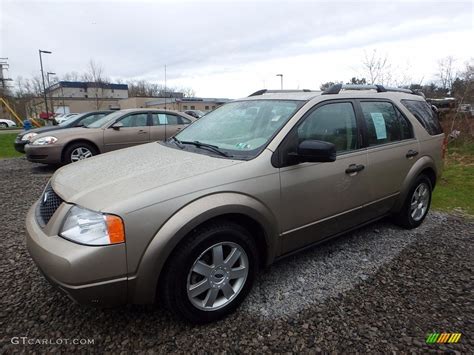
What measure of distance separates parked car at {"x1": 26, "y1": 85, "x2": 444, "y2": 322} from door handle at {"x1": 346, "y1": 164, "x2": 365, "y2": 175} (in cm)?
2

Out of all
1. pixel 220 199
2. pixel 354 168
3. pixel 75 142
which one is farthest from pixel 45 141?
pixel 354 168

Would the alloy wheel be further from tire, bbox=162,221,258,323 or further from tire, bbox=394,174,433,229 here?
tire, bbox=394,174,433,229

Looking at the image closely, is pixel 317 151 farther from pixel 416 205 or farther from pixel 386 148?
pixel 416 205

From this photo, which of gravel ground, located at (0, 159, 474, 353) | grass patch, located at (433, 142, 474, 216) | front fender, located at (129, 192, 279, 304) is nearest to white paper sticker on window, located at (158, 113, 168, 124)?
gravel ground, located at (0, 159, 474, 353)

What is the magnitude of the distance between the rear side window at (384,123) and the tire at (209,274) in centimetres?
186

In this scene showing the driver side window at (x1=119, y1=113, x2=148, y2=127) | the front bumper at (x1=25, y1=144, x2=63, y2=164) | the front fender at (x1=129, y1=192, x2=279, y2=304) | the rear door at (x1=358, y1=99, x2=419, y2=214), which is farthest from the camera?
the driver side window at (x1=119, y1=113, x2=148, y2=127)

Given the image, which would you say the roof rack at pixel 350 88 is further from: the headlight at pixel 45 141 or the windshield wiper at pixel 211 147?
the headlight at pixel 45 141

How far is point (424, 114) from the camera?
4.07 meters

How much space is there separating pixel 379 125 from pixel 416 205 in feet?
4.42

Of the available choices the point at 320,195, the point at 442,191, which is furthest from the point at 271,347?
the point at 442,191

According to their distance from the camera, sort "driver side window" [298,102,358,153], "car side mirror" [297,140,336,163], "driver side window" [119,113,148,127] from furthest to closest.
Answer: "driver side window" [119,113,148,127] < "driver side window" [298,102,358,153] < "car side mirror" [297,140,336,163]

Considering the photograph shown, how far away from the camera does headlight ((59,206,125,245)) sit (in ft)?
6.15

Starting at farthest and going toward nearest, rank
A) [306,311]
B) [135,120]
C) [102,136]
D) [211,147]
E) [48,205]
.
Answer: [135,120], [102,136], [211,147], [306,311], [48,205]

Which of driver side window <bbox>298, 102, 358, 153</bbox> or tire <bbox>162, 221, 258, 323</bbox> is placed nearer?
tire <bbox>162, 221, 258, 323</bbox>
